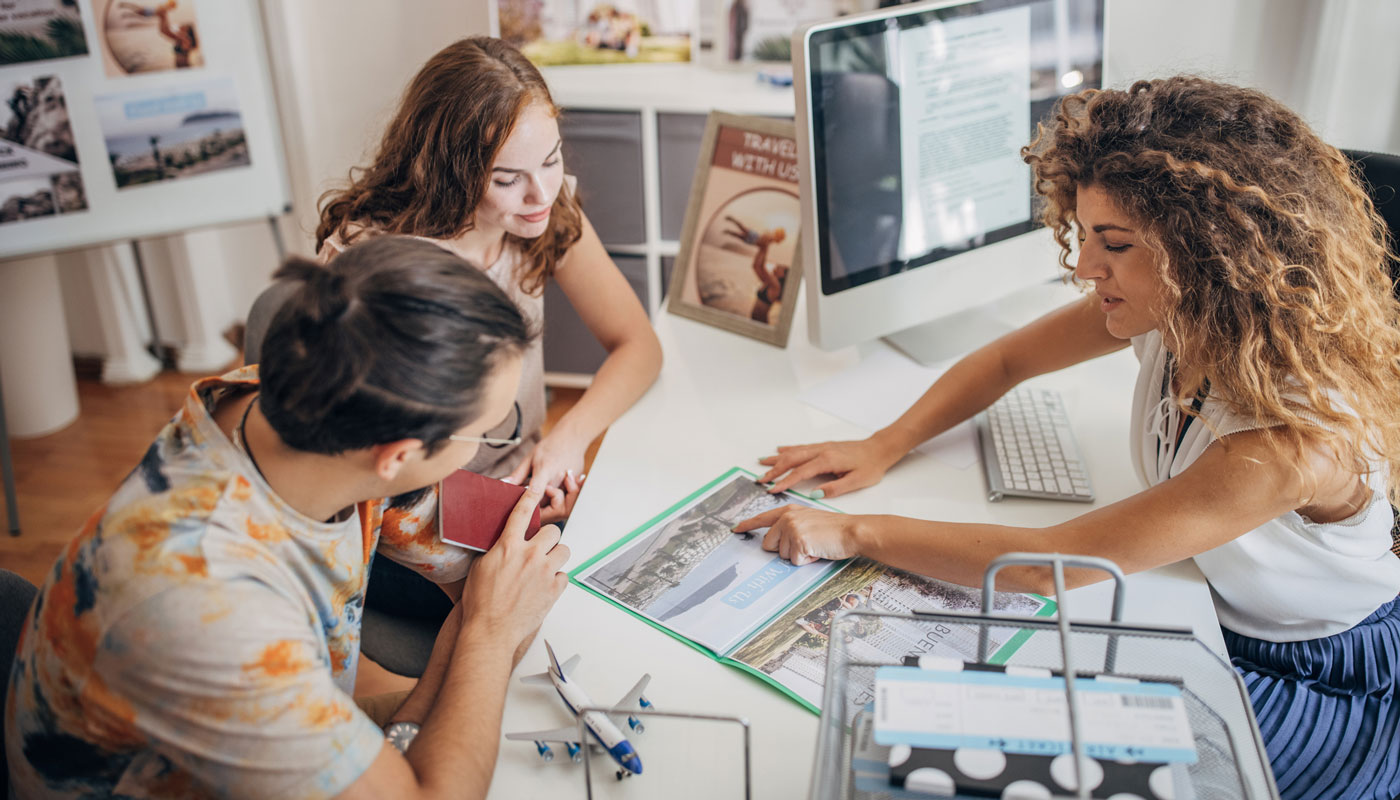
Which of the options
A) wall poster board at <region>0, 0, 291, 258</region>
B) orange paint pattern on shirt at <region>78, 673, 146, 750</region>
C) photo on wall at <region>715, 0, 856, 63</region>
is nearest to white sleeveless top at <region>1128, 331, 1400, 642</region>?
orange paint pattern on shirt at <region>78, 673, 146, 750</region>

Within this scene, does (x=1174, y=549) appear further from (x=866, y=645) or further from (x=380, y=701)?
(x=380, y=701)

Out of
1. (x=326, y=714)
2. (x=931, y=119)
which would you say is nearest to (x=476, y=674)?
Result: (x=326, y=714)

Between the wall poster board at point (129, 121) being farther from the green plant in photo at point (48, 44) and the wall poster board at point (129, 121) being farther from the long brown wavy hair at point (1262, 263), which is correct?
the long brown wavy hair at point (1262, 263)

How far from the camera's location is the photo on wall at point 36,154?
2.23 metres

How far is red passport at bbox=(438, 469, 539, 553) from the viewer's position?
112cm

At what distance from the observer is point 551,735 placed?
93cm

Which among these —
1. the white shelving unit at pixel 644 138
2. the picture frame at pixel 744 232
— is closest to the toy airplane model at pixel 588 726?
the picture frame at pixel 744 232

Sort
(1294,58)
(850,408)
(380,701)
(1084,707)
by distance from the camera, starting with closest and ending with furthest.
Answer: (1084,707)
(380,701)
(850,408)
(1294,58)

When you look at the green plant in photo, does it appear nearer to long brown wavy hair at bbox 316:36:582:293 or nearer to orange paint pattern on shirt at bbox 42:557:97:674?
long brown wavy hair at bbox 316:36:582:293

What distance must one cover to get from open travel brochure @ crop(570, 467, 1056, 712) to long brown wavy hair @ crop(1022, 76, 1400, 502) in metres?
0.32

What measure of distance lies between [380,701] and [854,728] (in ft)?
2.12

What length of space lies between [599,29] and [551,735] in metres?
2.23

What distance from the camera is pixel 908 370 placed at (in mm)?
1611

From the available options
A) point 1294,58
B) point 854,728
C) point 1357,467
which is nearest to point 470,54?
point 854,728
